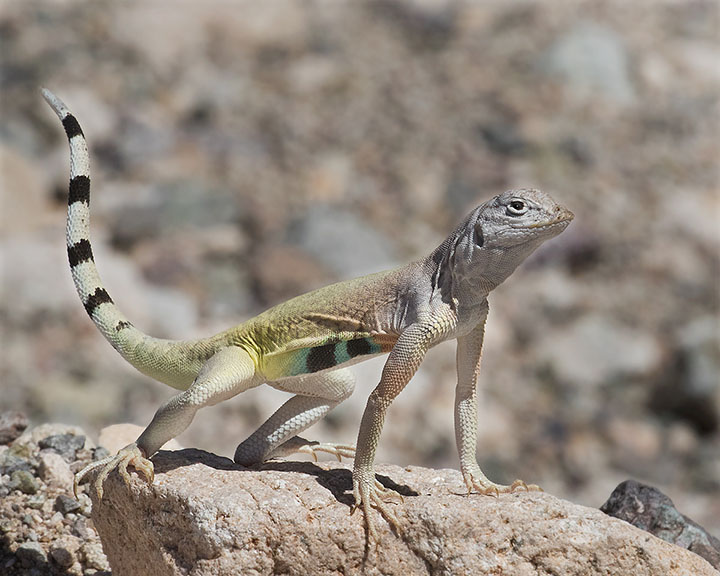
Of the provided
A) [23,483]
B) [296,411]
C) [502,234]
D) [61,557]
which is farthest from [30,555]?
Answer: [502,234]

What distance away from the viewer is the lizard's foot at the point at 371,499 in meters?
5.98

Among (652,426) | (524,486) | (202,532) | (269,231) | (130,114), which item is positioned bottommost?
(202,532)

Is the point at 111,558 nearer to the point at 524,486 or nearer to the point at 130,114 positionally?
the point at 524,486

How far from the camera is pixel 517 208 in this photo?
6.12 m

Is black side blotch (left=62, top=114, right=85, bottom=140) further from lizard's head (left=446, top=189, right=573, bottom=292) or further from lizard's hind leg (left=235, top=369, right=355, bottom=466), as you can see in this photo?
lizard's head (left=446, top=189, right=573, bottom=292)

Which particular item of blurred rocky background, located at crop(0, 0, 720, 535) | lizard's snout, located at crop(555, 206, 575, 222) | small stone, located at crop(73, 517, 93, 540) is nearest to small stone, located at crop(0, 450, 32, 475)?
small stone, located at crop(73, 517, 93, 540)

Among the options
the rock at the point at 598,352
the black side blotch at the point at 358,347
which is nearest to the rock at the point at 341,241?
the rock at the point at 598,352

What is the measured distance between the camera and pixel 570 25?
2995 centimetres

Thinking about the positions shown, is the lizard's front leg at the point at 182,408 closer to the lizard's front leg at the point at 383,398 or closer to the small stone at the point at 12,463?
the lizard's front leg at the point at 383,398

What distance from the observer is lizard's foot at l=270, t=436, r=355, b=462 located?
7.42 meters

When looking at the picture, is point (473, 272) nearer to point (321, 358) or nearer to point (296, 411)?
point (321, 358)

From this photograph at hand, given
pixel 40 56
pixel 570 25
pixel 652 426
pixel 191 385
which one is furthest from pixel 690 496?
pixel 40 56

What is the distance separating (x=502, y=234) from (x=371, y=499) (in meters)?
1.71

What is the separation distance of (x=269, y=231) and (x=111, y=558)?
54.0ft
